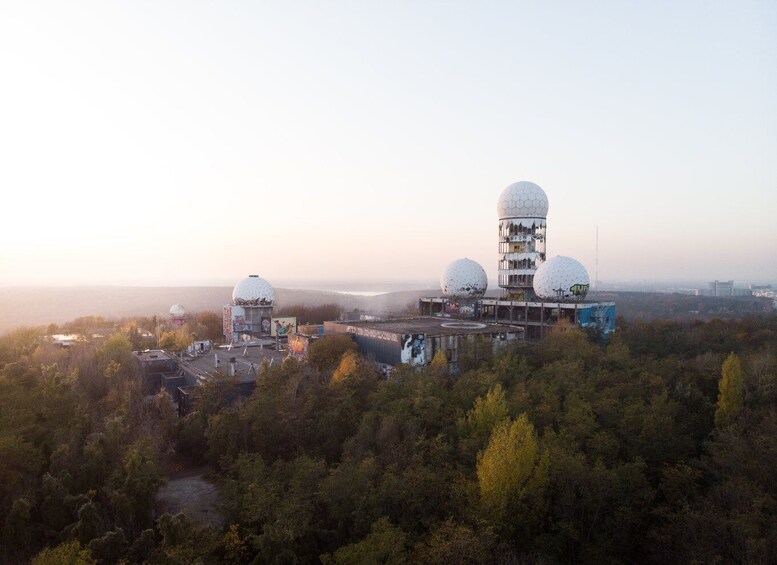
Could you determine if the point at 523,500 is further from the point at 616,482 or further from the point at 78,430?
the point at 78,430

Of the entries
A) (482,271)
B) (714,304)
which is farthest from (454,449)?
(714,304)

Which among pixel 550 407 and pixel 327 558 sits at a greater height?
pixel 550 407

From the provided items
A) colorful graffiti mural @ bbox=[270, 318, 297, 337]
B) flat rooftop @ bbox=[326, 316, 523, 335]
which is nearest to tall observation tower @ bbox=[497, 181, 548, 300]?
flat rooftop @ bbox=[326, 316, 523, 335]

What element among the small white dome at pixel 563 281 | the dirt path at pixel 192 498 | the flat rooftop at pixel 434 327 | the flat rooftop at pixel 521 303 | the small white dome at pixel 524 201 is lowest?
the dirt path at pixel 192 498

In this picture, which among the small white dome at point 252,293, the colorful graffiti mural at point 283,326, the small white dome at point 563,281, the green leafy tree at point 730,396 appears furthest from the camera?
the small white dome at point 252,293

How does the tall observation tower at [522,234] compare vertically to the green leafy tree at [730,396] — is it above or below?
above

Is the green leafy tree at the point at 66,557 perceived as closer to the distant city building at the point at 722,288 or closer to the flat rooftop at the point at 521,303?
the flat rooftop at the point at 521,303

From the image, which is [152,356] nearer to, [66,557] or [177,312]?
[177,312]

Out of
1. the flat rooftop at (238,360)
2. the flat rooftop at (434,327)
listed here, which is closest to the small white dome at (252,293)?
the flat rooftop at (238,360)
